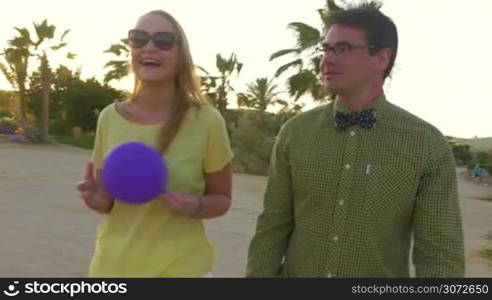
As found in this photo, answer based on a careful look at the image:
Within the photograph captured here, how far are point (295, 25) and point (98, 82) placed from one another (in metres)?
21.9

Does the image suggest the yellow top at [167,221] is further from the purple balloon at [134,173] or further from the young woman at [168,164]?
the purple balloon at [134,173]

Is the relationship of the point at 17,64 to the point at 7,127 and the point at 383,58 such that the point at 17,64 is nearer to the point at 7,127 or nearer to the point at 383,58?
the point at 7,127

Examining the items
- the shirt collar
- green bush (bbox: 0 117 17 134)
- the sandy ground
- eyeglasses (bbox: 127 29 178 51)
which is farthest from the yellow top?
green bush (bbox: 0 117 17 134)

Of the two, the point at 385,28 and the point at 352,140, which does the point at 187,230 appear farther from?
the point at 385,28

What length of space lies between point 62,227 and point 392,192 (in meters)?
8.09

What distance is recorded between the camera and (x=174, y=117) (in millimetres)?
2594

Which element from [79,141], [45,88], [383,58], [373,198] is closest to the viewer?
[373,198]

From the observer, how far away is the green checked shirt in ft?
8.05

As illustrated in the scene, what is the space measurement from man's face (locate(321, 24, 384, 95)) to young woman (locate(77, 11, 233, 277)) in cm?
51

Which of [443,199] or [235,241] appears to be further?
[235,241]

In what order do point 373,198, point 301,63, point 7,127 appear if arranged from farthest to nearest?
point 7,127
point 301,63
point 373,198

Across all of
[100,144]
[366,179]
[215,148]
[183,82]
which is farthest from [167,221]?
[366,179]

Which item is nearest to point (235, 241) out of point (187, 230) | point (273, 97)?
point (187, 230)

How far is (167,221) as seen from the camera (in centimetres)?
254
